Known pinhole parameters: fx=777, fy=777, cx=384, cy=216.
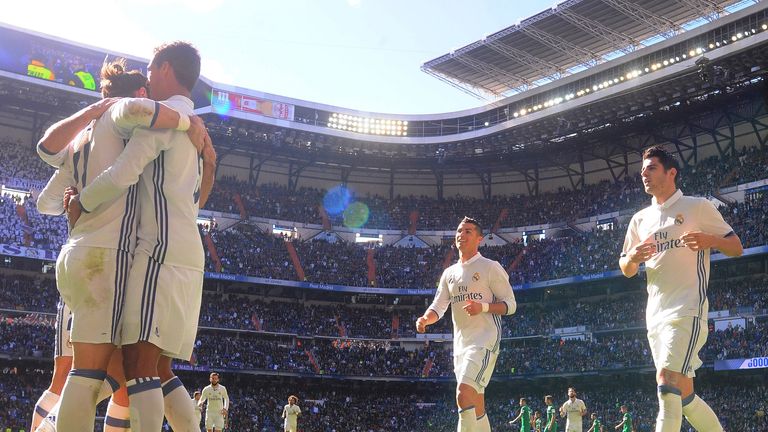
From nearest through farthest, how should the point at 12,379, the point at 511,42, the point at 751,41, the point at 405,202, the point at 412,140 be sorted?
the point at 751,41, the point at 12,379, the point at 511,42, the point at 412,140, the point at 405,202

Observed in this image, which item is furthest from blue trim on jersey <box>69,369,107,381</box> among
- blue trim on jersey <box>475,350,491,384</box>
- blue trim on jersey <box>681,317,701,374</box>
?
blue trim on jersey <box>475,350,491,384</box>

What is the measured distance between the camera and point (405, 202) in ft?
187

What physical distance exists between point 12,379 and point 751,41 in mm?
40456

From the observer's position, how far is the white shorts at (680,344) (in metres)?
6.80

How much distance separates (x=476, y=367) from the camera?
9.11 meters

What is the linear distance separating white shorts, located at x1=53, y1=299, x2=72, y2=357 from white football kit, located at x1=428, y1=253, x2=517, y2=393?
441 centimetres

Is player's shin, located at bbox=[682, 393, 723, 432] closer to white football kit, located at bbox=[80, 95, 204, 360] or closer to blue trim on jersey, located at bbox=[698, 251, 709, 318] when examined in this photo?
blue trim on jersey, located at bbox=[698, 251, 709, 318]

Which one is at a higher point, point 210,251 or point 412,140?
point 412,140

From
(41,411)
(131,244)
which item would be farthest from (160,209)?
(41,411)

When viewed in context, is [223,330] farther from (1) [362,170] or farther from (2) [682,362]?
(2) [682,362]

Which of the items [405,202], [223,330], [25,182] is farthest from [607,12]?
[25,182]

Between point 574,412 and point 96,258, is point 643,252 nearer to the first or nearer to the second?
point 96,258

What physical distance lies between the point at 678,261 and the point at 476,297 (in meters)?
2.97

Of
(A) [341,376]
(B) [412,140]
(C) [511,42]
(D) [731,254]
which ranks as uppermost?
(C) [511,42]
